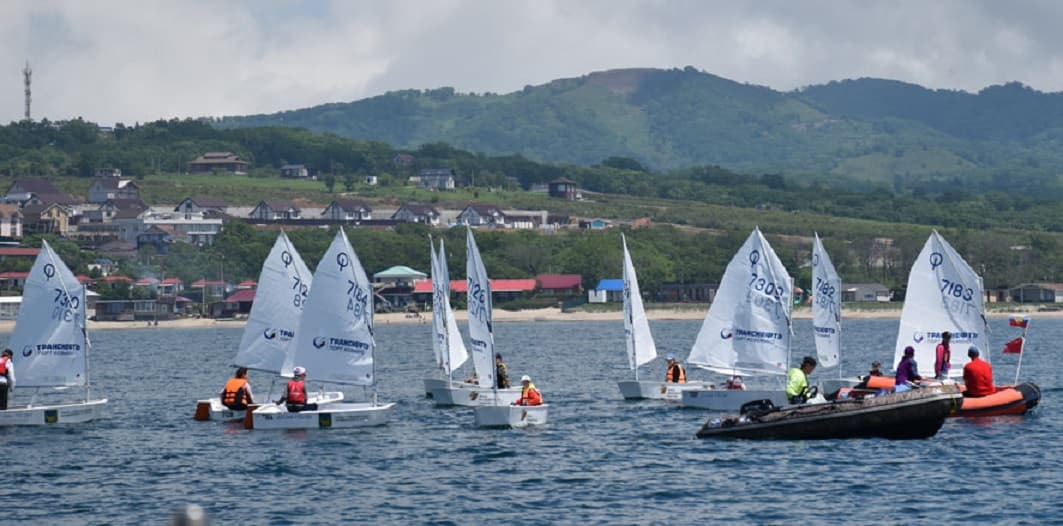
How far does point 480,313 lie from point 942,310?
16127mm

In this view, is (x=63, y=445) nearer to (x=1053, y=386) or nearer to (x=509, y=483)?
(x=509, y=483)

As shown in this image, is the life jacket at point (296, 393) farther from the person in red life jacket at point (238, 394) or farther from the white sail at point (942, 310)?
the white sail at point (942, 310)

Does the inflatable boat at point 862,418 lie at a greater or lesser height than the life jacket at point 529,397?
lesser

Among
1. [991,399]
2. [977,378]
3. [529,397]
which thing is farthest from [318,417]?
[991,399]

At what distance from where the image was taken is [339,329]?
54375mm

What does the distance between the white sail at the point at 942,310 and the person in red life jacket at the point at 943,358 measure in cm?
171

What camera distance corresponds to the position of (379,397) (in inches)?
2685

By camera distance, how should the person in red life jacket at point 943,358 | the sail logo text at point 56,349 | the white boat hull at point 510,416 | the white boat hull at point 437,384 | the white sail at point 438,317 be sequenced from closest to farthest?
the white boat hull at point 510,416 → the person in red life jacket at point 943,358 → the sail logo text at point 56,349 → the white boat hull at point 437,384 → the white sail at point 438,317

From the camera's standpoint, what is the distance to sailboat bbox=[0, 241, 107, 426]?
56125mm

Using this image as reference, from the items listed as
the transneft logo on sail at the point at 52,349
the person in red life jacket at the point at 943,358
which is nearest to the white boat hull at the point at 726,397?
the person in red life jacket at the point at 943,358

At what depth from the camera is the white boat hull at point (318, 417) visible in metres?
51.5

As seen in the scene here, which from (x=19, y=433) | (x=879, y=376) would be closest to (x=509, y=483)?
(x=879, y=376)

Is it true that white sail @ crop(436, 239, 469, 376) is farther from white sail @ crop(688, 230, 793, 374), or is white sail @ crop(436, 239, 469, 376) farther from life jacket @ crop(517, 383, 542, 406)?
life jacket @ crop(517, 383, 542, 406)

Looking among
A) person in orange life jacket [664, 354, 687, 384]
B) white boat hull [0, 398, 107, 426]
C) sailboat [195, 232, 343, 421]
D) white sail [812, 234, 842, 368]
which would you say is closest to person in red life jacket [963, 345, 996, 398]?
white sail [812, 234, 842, 368]
